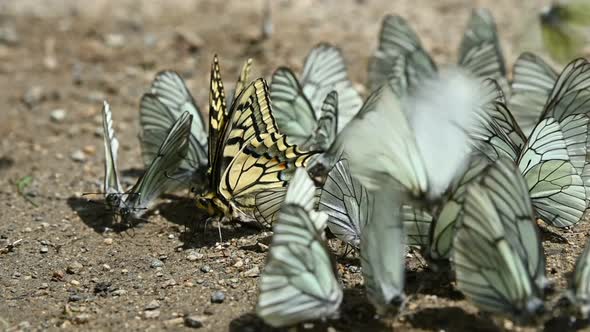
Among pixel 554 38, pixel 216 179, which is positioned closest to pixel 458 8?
pixel 554 38

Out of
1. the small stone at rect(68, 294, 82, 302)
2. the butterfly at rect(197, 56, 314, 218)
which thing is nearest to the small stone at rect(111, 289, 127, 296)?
the small stone at rect(68, 294, 82, 302)

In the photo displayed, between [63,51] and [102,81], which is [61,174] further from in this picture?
[63,51]

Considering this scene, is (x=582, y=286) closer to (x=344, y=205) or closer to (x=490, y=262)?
(x=490, y=262)

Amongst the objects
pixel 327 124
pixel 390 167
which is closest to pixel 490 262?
pixel 390 167

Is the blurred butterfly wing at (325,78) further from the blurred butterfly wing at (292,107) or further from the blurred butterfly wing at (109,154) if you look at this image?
the blurred butterfly wing at (109,154)

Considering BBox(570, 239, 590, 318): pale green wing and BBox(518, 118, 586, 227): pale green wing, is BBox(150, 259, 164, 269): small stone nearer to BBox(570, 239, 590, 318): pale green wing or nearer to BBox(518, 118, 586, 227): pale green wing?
BBox(518, 118, 586, 227): pale green wing

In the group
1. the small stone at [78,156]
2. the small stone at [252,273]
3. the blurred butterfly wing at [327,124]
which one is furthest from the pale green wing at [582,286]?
the small stone at [78,156]
